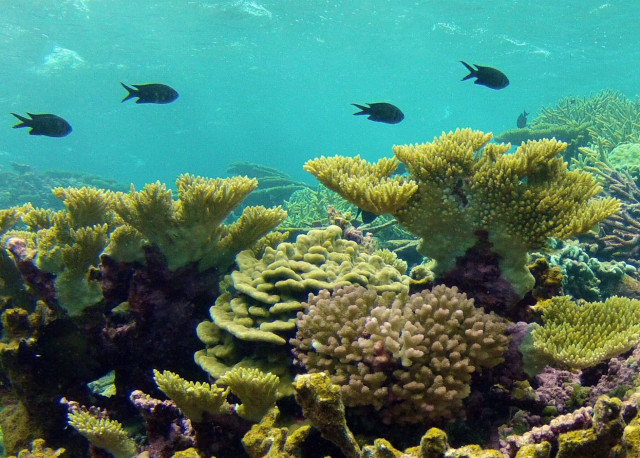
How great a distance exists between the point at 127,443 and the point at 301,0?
3820 centimetres

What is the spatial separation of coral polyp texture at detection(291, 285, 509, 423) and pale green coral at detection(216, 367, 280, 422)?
1.04 feet

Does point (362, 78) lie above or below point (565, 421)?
above

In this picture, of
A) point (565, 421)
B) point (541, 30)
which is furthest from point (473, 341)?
point (541, 30)

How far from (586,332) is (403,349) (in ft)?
4.05

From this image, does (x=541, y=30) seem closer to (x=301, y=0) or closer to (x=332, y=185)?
(x=301, y=0)

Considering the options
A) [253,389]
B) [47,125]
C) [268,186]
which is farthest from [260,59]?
[253,389]

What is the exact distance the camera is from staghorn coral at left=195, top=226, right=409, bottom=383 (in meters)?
2.81

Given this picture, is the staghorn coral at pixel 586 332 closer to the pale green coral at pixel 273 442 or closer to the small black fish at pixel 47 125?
the pale green coral at pixel 273 442

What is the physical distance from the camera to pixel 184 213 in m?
3.17

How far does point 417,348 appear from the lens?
7.38ft

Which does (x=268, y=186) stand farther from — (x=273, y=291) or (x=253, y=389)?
(x=253, y=389)

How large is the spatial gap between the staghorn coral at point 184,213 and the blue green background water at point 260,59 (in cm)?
1425

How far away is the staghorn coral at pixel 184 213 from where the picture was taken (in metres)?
3.10

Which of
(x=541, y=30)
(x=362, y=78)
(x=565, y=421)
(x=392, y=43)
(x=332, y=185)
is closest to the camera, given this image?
(x=565, y=421)
